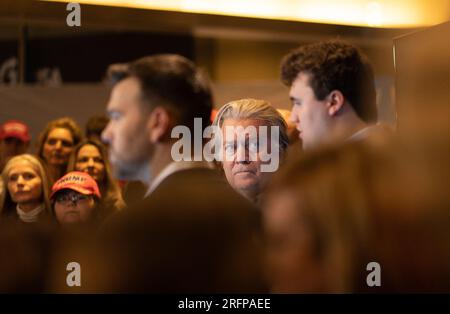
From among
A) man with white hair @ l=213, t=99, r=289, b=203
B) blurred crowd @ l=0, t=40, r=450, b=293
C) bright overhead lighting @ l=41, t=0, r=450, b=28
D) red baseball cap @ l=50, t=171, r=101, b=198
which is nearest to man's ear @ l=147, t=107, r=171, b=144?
blurred crowd @ l=0, t=40, r=450, b=293

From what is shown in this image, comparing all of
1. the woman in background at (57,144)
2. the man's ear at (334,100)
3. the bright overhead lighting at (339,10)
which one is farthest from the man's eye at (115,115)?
the man's ear at (334,100)

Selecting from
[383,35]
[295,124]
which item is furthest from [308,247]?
[383,35]

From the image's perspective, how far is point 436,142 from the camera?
60.9 inches

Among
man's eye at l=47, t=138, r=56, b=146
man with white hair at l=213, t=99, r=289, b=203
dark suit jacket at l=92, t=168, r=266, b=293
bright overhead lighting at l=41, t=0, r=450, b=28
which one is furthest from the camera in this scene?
bright overhead lighting at l=41, t=0, r=450, b=28

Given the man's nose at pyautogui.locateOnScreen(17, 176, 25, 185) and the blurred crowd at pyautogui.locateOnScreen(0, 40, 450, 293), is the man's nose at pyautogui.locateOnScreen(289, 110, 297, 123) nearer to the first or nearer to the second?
the blurred crowd at pyautogui.locateOnScreen(0, 40, 450, 293)

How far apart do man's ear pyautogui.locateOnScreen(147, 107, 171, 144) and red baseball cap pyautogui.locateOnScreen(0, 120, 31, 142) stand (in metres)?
0.34

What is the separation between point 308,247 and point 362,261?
9 centimetres

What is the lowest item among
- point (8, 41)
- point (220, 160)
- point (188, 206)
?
point (188, 206)

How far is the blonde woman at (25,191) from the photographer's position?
1403 mm

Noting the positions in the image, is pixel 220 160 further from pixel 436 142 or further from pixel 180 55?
pixel 436 142

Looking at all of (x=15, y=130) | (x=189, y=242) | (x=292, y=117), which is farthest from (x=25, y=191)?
(x=292, y=117)

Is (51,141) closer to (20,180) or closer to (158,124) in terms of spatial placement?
(20,180)

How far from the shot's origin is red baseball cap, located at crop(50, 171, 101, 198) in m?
1.44

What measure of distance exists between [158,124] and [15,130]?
0.38m
